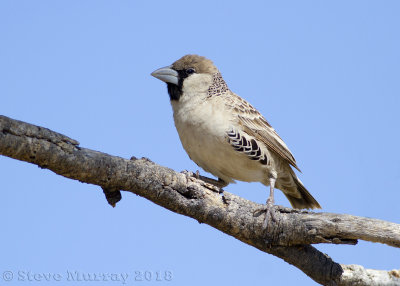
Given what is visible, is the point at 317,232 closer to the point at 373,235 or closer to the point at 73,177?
the point at 373,235

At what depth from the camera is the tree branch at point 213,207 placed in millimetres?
4789

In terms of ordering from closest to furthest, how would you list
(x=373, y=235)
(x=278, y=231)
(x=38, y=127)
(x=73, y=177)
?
(x=38, y=127) < (x=73, y=177) < (x=373, y=235) < (x=278, y=231)

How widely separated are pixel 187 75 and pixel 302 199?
2.71 metres

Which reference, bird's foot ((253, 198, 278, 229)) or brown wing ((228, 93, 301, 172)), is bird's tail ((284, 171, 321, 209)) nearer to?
brown wing ((228, 93, 301, 172))

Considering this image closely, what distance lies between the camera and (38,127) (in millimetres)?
4793

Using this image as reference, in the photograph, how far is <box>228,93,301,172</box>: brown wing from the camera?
24.9ft

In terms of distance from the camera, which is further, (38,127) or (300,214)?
(300,214)

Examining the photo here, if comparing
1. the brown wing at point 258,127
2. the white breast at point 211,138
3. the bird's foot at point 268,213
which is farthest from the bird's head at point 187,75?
the bird's foot at point 268,213

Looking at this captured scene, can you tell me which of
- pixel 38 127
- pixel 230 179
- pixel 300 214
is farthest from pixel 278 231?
pixel 38 127

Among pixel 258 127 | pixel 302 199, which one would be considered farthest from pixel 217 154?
pixel 302 199

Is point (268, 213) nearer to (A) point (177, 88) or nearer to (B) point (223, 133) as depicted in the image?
(B) point (223, 133)

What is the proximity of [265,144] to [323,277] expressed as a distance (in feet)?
7.42

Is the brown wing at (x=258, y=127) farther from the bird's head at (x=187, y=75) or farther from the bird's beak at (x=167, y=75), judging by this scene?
the bird's beak at (x=167, y=75)

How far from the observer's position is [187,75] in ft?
26.3
